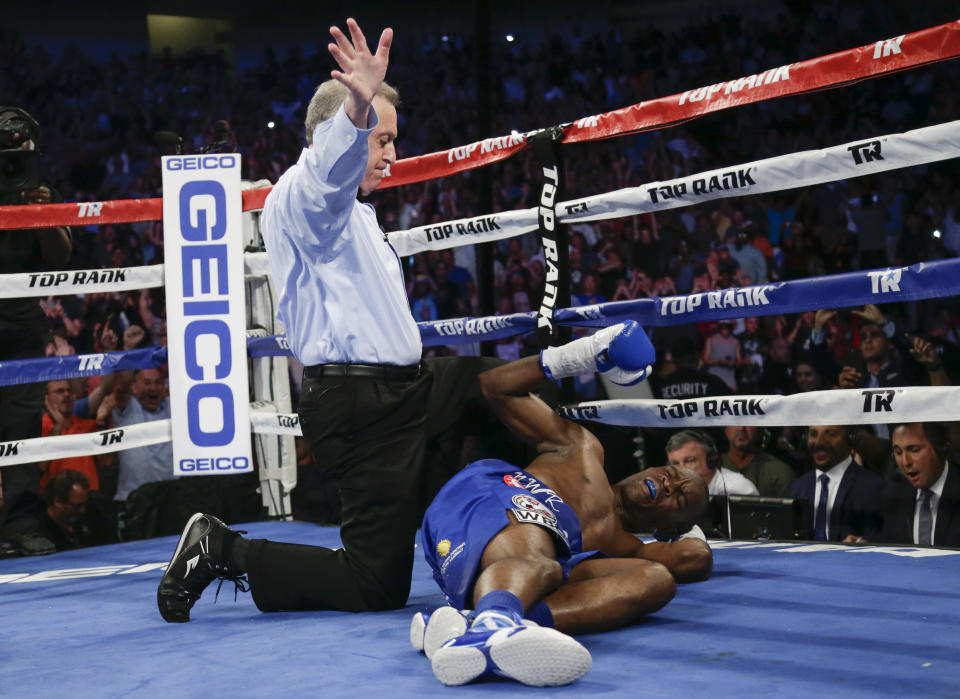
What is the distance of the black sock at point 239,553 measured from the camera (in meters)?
2.15

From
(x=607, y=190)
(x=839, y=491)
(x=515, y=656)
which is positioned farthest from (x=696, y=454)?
(x=607, y=190)

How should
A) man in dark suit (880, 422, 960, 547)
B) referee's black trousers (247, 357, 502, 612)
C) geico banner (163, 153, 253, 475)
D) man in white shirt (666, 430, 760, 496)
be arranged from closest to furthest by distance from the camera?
referee's black trousers (247, 357, 502, 612), man in dark suit (880, 422, 960, 547), geico banner (163, 153, 253, 475), man in white shirt (666, 430, 760, 496)

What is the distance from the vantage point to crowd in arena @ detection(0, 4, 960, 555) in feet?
14.3

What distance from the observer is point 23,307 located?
10.8ft

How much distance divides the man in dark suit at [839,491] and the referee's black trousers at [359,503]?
159 cm

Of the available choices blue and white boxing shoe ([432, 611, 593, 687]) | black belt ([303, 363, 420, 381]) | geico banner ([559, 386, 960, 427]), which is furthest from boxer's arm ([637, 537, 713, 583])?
blue and white boxing shoe ([432, 611, 593, 687])

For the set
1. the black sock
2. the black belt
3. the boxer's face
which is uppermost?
the black belt

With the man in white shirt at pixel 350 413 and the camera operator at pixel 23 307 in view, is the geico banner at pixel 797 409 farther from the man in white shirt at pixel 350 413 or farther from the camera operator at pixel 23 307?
the camera operator at pixel 23 307

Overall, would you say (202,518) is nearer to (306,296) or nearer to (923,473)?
(306,296)

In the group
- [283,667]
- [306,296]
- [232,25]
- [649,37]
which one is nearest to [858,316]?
[306,296]

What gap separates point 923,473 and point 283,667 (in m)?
2.07

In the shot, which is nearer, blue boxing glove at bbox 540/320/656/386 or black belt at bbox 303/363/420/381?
blue boxing glove at bbox 540/320/656/386

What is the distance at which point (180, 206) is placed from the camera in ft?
10.2

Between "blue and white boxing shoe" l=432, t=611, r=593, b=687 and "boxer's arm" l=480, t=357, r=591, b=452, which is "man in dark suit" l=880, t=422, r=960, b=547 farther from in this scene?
"blue and white boxing shoe" l=432, t=611, r=593, b=687
